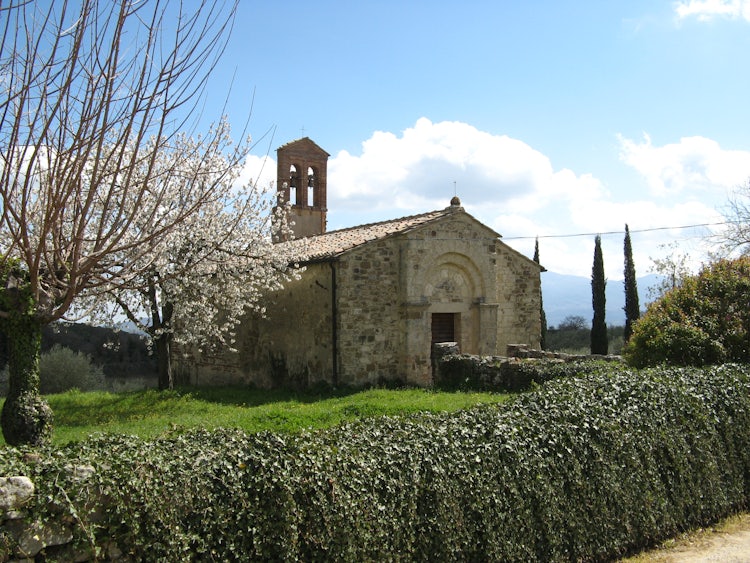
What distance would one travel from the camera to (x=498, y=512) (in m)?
5.84

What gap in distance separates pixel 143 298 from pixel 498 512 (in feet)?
39.2

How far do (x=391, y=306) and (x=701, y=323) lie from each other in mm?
8562

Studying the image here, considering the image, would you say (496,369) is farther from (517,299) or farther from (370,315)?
(517,299)

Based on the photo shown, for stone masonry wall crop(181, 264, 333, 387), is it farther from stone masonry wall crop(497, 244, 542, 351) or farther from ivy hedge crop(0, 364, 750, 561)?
ivy hedge crop(0, 364, 750, 561)

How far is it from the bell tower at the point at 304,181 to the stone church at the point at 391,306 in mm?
2733

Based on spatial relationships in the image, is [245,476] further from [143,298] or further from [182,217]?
[143,298]

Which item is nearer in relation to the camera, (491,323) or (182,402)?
(182,402)

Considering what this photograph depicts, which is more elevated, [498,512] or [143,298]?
[143,298]

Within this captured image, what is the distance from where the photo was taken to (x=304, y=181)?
2375cm

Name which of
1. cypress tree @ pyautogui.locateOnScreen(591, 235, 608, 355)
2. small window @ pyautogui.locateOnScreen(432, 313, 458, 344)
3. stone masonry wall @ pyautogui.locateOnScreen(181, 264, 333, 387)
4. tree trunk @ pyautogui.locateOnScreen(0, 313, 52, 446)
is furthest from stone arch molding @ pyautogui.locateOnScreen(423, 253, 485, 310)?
cypress tree @ pyautogui.locateOnScreen(591, 235, 608, 355)

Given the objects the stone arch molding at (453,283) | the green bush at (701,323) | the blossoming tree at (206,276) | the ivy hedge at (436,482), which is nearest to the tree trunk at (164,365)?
the blossoming tree at (206,276)

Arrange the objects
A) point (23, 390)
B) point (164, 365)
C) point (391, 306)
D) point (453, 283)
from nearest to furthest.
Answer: point (23, 390)
point (164, 365)
point (391, 306)
point (453, 283)

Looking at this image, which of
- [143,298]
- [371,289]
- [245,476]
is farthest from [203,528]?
[371,289]

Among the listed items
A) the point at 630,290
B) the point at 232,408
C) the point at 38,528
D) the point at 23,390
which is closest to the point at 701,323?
the point at 232,408
